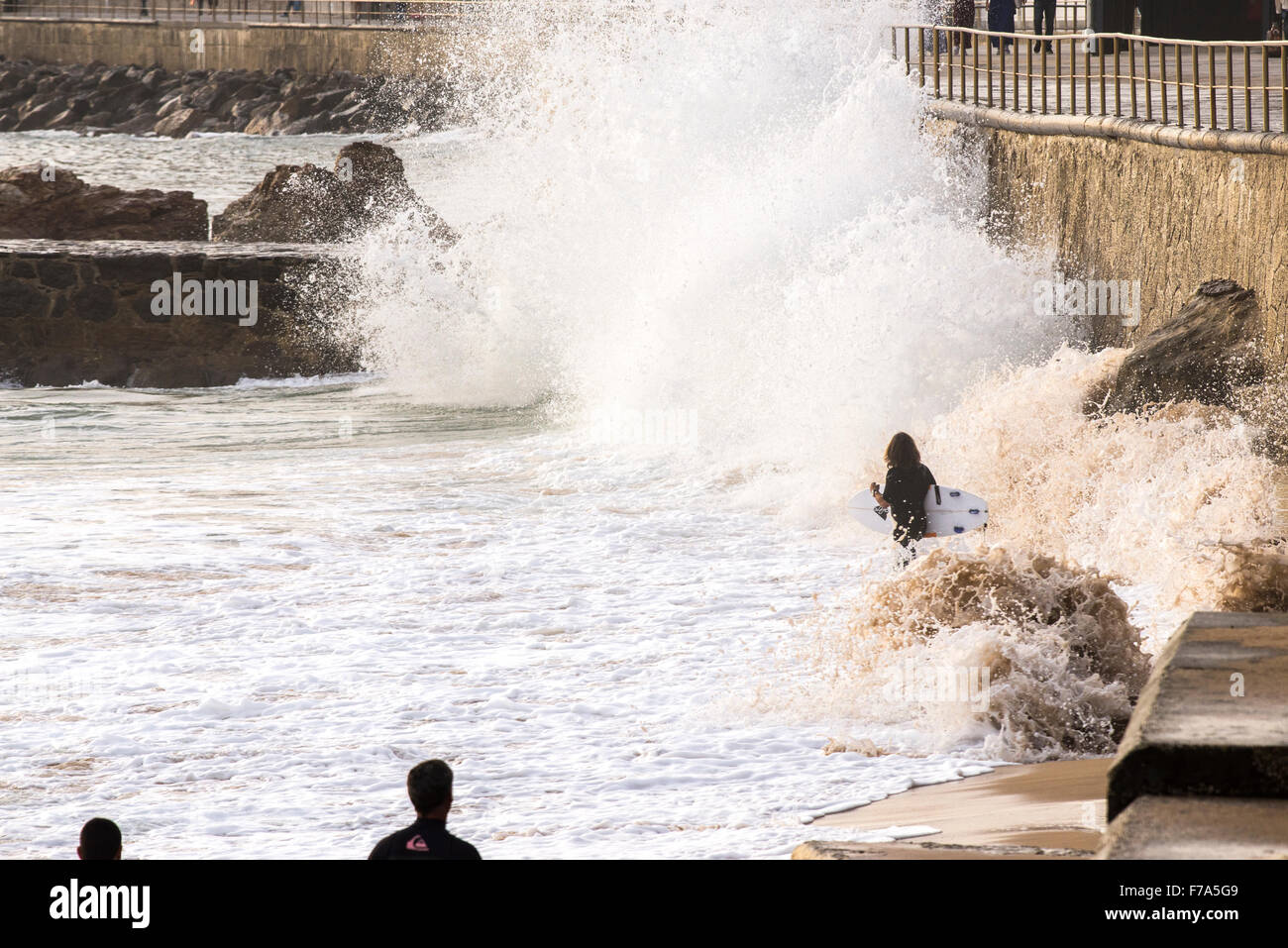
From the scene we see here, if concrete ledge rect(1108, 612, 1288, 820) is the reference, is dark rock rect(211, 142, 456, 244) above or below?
above

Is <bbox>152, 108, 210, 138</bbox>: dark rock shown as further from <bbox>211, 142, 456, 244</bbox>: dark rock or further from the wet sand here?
the wet sand

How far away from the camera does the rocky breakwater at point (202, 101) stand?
4734 cm

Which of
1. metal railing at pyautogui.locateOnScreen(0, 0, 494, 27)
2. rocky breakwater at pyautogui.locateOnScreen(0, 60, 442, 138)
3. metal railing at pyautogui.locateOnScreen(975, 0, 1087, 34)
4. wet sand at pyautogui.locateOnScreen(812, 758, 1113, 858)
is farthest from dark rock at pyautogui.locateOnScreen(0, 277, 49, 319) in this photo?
rocky breakwater at pyautogui.locateOnScreen(0, 60, 442, 138)

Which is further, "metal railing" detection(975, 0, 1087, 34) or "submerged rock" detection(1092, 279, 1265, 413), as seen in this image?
"metal railing" detection(975, 0, 1087, 34)

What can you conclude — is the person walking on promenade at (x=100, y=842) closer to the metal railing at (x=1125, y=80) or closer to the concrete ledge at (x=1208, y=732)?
the concrete ledge at (x=1208, y=732)

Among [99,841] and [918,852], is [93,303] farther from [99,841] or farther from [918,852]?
[918,852]

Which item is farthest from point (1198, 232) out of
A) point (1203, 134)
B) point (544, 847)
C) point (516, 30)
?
point (516, 30)

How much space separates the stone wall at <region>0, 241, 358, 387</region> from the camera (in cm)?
1575

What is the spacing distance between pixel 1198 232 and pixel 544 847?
764cm

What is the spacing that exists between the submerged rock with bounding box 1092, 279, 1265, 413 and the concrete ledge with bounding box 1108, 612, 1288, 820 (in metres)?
5.49

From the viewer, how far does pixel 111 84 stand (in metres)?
52.3

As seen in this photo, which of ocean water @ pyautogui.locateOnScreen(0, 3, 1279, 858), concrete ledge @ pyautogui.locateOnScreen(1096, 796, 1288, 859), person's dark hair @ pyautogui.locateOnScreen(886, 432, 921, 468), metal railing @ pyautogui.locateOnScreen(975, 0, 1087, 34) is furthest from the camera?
metal railing @ pyautogui.locateOnScreen(975, 0, 1087, 34)

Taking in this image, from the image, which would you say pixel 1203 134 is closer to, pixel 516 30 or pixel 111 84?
pixel 516 30

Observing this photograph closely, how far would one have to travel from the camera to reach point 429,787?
3.79m
